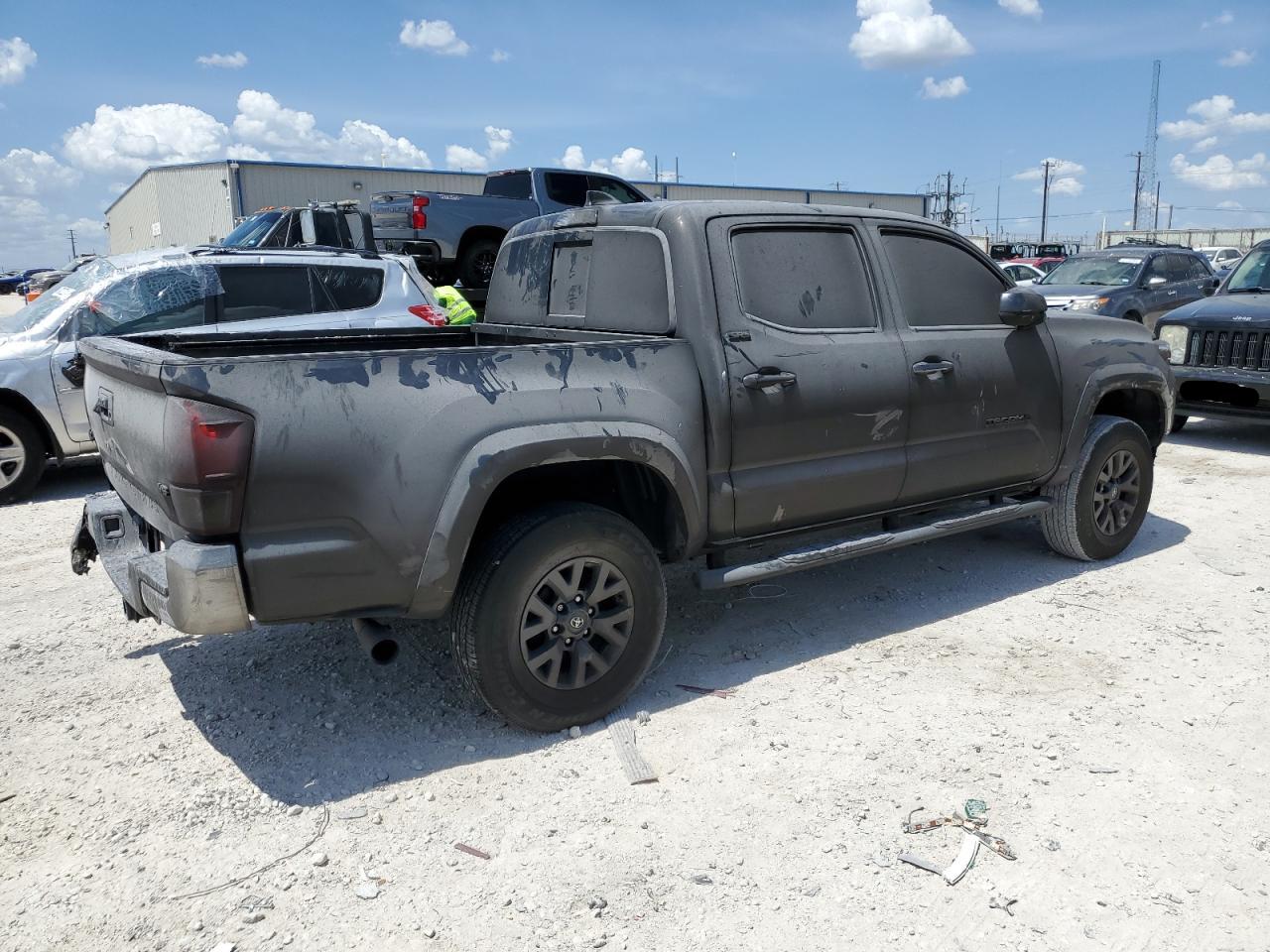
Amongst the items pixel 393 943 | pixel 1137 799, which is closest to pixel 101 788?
pixel 393 943

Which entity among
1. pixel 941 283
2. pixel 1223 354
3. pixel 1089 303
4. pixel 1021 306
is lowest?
pixel 1223 354

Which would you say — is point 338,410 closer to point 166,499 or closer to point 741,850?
point 166,499

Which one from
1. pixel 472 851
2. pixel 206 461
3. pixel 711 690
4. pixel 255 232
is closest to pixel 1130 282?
pixel 255 232

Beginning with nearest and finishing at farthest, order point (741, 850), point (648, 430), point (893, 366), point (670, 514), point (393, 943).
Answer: point (393, 943) → point (741, 850) → point (648, 430) → point (670, 514) → point (893, 366)

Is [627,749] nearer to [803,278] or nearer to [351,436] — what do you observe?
[351,436]

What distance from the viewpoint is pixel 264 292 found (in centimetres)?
A: 750

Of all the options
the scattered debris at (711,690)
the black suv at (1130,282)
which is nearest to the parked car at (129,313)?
the scattered debris at (711,690)

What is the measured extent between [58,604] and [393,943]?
347cm

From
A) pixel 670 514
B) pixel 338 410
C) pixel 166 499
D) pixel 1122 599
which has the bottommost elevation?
pixel 1122 599

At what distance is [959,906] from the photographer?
2.64 meters

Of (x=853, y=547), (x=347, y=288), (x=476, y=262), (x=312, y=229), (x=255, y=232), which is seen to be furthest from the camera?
(x=476, y=262)

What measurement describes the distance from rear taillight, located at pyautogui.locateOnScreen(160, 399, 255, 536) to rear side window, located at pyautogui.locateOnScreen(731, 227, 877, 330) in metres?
2.06

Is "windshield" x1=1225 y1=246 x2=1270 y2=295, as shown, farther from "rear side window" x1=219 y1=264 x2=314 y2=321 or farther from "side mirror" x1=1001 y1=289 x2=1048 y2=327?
"rear side window" x1=219 y1=264 x2=314 y2=321

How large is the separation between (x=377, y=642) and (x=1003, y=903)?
2.06m
